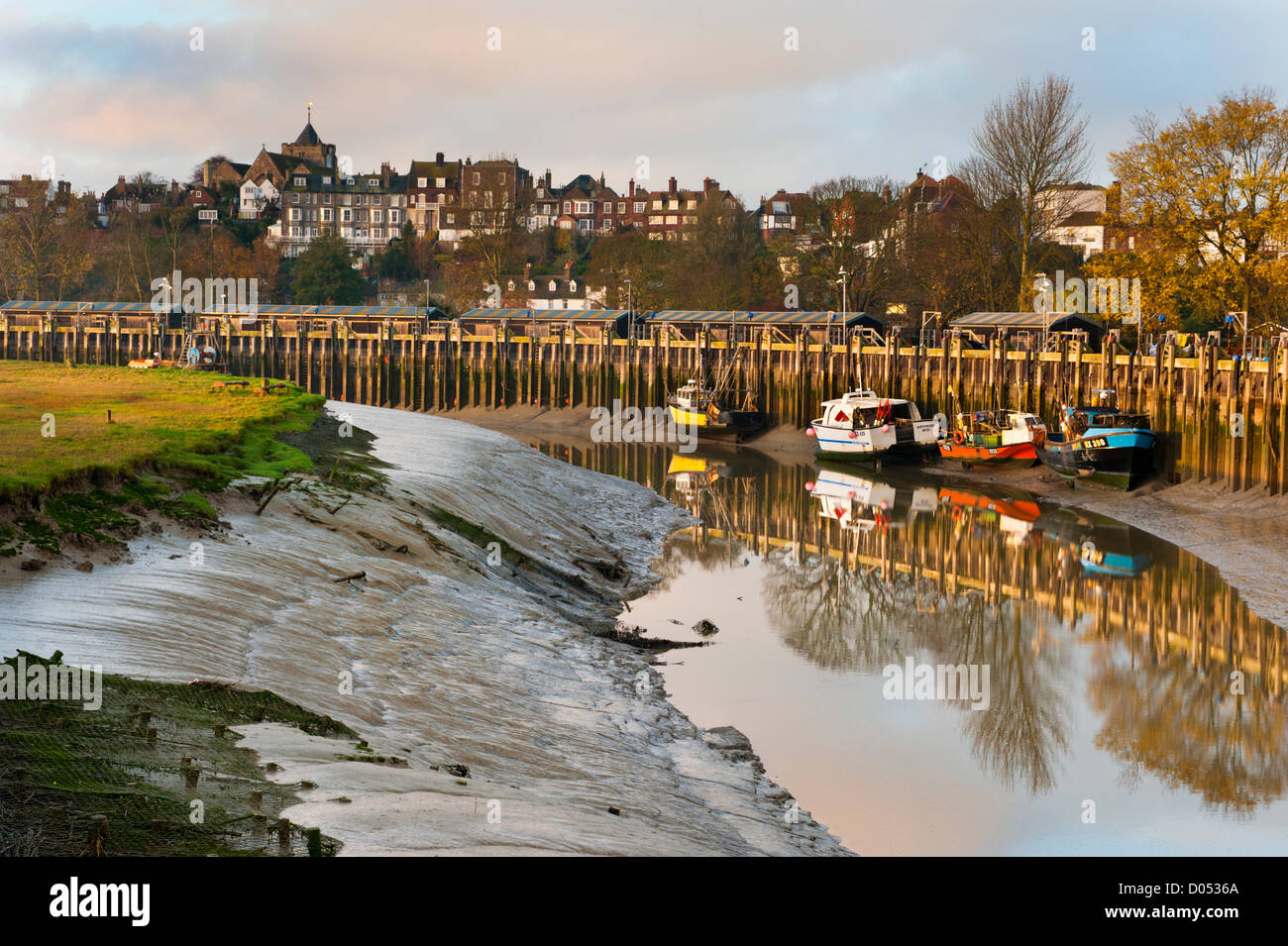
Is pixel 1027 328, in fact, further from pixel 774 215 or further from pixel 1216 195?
pixel 774 215

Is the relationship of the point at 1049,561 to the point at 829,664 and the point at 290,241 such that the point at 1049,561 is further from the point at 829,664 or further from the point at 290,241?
the point at 290,241

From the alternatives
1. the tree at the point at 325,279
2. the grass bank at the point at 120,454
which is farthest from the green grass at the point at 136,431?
the tree at the point at 325,279

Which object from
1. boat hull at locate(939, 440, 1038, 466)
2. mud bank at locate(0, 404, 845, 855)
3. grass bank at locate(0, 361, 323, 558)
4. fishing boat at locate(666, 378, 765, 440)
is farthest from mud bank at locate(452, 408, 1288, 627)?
grass bank at locate(0, 361, 323, 558)

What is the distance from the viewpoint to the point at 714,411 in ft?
201

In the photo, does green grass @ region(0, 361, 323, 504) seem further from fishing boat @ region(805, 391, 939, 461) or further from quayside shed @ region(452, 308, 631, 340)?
quayside shed @ region(452, 308, 631, 340)

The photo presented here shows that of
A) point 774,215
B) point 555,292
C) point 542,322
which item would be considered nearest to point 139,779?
point 542,322

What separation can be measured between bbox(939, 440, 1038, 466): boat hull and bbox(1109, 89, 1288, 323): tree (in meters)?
8.47

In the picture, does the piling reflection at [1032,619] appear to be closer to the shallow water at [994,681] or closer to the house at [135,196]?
the shallow water at [994,681]

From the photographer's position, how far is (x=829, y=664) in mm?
21469

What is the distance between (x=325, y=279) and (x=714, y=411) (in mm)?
68393

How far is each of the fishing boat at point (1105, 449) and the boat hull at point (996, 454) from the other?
2.31 m

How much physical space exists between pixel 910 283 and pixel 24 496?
234ft
